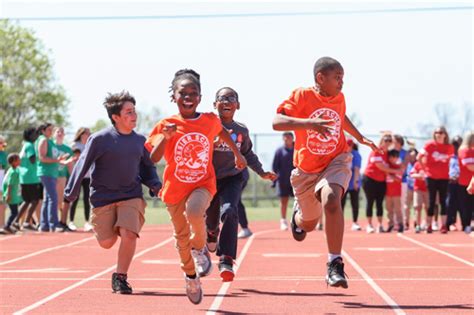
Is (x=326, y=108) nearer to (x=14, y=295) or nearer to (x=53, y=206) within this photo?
(x=14, y=295)

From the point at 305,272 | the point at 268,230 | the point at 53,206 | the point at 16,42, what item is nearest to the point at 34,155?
the point at 53,206

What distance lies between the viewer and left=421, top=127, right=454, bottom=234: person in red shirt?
73.4 feet

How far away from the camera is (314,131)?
34.4 ft

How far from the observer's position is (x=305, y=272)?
13789 mm

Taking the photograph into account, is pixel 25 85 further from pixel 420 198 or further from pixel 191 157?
pixel 191 157

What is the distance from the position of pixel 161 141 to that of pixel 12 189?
1333cm

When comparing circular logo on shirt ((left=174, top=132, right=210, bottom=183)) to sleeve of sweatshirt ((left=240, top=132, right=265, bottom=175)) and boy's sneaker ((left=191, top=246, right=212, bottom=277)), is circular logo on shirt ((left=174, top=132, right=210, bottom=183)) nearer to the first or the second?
boy's sneaker ((left=191, top=246, right=212, bottom=277))

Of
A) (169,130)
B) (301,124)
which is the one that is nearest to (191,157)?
(169,130)

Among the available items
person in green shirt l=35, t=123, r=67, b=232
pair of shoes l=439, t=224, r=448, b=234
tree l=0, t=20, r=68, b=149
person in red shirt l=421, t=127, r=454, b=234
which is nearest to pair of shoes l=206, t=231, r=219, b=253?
person in green shirt l=35, t=123, r=67, b=232

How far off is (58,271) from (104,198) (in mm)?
2912

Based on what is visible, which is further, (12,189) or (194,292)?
(12,189)

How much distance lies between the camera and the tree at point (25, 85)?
6250cm

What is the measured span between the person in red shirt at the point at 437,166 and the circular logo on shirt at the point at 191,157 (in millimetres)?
12985

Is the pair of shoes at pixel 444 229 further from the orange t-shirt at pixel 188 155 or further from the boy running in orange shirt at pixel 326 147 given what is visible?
the orange t-shirt at pixel 188 155
